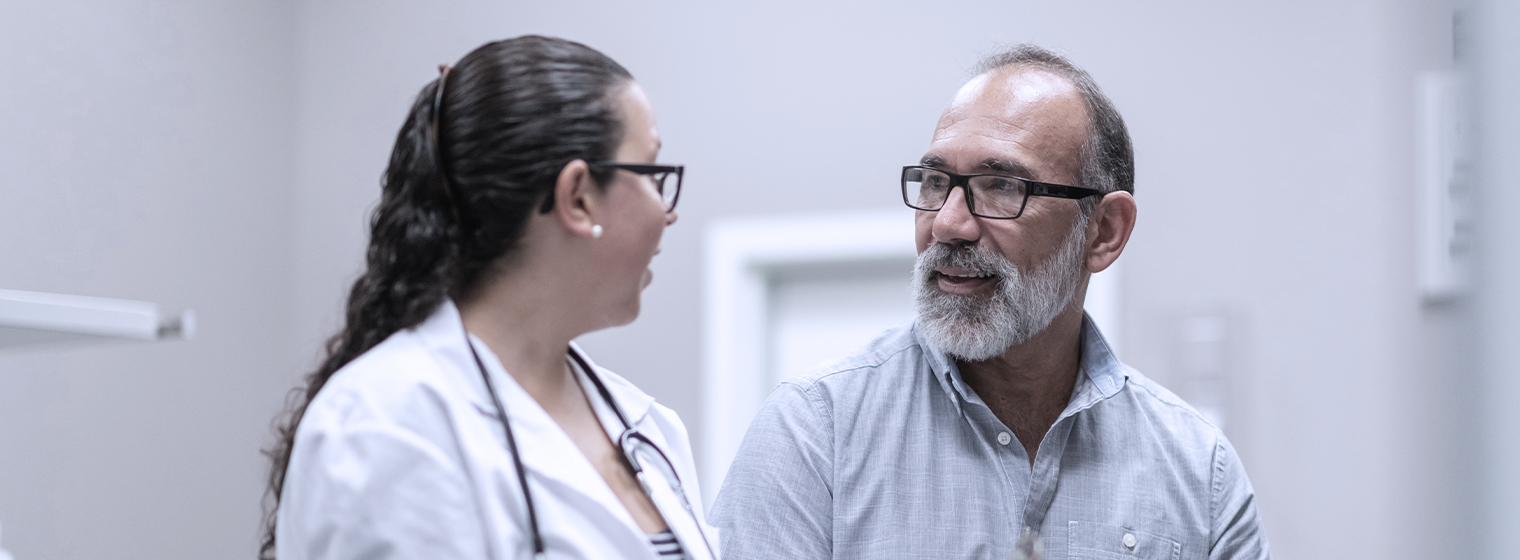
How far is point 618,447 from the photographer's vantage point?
46.5 inches

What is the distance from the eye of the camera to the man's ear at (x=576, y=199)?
3.33 ft

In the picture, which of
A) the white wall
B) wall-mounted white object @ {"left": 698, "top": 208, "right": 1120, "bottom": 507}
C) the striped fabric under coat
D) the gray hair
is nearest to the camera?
the striped fabric under coat

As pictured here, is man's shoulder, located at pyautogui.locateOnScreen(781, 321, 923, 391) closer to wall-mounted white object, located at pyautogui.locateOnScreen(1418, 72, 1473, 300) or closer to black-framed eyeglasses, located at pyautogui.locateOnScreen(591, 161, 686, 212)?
black-framed eyeglasses, located at pyautogui.locateOnScreen(591, 161, 686, 212)

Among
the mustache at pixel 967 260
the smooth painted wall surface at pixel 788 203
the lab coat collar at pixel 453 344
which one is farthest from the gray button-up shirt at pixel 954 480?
the smooth painted wall surface at pixel 788 203

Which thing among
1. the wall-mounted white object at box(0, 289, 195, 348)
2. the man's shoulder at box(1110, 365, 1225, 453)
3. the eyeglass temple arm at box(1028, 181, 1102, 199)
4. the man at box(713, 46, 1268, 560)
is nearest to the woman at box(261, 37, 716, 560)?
the wall-mounted white object at box(0, 289, 195, 348)

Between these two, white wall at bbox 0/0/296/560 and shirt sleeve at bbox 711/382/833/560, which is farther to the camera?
white wall at bbox 0/0/296/560

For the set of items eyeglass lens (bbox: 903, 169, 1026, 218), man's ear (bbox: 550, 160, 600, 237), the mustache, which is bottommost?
the mustache

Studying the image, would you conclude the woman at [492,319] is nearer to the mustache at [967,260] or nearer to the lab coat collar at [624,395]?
the lab coat collar at [624,395]

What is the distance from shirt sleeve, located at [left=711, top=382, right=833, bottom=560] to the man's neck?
0.24m

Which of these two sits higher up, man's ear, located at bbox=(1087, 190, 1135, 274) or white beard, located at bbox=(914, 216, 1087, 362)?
man's ear, located at bbox=(1087, 190, 1135, 274)

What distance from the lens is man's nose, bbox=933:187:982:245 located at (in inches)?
59.9

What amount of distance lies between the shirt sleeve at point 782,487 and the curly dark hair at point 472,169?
485 mm

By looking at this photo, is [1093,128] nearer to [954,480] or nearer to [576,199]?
[954,480]

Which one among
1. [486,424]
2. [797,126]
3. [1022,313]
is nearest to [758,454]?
[1022,313]
